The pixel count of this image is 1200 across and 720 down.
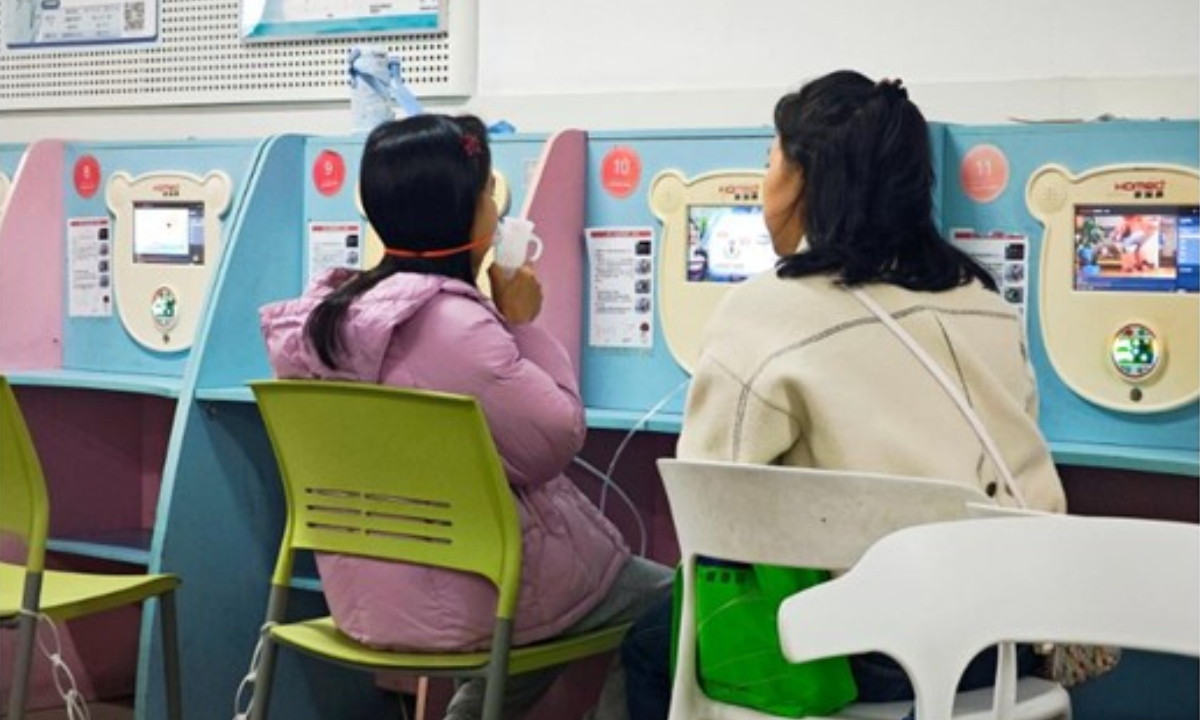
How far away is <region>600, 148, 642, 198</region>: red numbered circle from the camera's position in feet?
11.3

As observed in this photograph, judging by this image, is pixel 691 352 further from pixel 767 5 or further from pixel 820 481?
pixel 820 481

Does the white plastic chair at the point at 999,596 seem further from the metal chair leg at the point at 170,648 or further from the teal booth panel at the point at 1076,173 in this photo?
the metal chair leg at the point at 170,648

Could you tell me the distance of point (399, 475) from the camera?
2789 millimetres

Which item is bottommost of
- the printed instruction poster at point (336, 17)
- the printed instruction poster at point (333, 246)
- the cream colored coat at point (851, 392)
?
the cream colored coat at point (851, 392)

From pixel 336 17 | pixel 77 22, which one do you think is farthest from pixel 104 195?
pixel 77 22

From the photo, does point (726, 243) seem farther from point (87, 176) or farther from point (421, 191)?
point (87, 176)

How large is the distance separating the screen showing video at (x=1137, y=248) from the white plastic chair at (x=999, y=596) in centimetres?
106

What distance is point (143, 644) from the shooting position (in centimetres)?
349

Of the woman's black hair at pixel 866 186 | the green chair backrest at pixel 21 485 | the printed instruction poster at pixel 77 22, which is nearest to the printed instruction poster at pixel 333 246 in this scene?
the green chair backrest at pixel 21 485

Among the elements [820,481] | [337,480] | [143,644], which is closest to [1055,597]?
[820,481]

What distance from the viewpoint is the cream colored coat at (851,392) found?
7.88 feet

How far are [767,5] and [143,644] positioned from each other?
1639 millimetres

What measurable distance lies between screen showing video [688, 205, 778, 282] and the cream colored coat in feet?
2.59

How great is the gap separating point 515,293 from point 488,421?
355 millimetres
